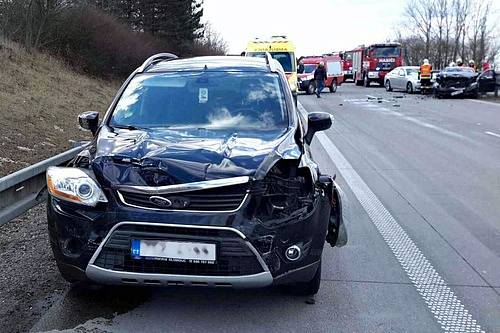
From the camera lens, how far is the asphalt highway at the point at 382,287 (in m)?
3.96

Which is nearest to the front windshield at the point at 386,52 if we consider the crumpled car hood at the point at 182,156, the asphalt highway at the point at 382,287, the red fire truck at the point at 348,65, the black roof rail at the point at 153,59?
the red fire truck at the point at 348,65

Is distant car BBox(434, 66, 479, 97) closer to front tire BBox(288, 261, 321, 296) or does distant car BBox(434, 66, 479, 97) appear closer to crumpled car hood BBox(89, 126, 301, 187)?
crumpled car hood BBox(89, 126, 301, 187)

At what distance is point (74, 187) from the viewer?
12.6 feet

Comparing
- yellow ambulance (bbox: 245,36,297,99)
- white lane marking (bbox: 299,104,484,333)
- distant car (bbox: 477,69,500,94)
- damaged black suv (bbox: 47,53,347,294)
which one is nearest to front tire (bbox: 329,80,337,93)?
distant car (bbox: 477,69,500,94)

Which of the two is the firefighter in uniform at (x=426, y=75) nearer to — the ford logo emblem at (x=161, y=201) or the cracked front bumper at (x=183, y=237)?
the cracked front bumper at (x=183, y=237)

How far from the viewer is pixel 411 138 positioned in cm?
1384

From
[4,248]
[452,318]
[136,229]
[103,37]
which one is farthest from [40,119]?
[103,37]

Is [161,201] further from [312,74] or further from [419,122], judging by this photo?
[312,74]

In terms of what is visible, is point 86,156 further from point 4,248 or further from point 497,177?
point 497,177

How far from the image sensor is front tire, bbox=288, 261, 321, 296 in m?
4.29

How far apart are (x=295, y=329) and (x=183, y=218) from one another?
1053mm

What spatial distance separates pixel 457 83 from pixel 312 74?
31.7ft

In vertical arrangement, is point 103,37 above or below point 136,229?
above

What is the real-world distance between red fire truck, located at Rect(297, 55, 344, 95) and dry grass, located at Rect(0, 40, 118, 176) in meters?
14.2
